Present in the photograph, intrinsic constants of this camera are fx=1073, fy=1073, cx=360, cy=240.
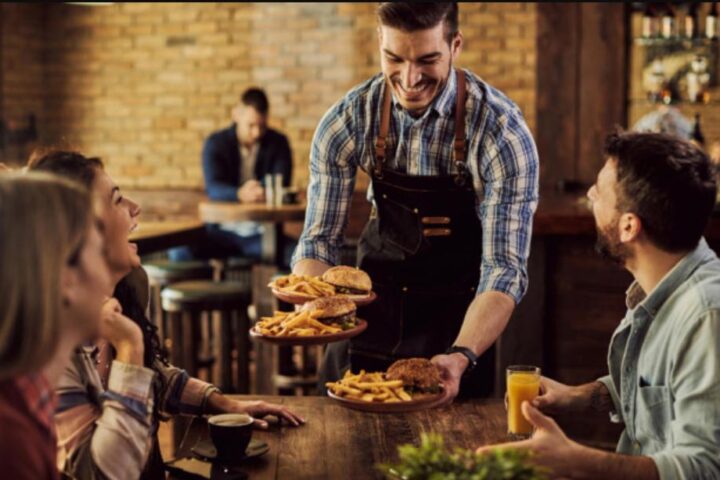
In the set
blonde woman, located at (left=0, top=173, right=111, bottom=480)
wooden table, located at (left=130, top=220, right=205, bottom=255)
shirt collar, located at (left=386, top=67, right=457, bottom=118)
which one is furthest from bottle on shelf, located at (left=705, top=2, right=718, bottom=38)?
blonde woman, located at (left=0, top=173, right=111, bottom=480)

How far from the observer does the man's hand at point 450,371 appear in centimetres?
228

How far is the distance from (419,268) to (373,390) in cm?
97

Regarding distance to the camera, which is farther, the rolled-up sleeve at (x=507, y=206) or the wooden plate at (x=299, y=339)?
the rolled-up sleeve at (x=507, y=206)

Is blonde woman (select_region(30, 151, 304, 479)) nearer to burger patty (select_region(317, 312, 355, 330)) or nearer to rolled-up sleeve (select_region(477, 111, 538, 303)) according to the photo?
burger patty (select_region(317, 312, 355, 330))

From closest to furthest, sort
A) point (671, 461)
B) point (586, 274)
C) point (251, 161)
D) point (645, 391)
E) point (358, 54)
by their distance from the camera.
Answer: point (671, 461) → point (645, 391) → point (586, 274) → point (251, 161) → point (358, 54)

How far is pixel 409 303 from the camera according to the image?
3.15 meters

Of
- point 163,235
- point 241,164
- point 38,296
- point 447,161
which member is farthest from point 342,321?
point 241,164

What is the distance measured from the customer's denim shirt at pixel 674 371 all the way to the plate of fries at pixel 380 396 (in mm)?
407

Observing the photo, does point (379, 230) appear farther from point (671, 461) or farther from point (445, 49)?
point (671, 461)

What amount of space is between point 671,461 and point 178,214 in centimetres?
729

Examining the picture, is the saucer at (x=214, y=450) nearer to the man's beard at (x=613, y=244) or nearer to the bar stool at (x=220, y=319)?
the man's beard at (x=613, y=244)

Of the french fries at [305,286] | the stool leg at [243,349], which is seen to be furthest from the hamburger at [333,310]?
the stool leg at [243,349]

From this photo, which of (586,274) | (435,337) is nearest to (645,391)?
(435,337)

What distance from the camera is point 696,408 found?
6.31ft
